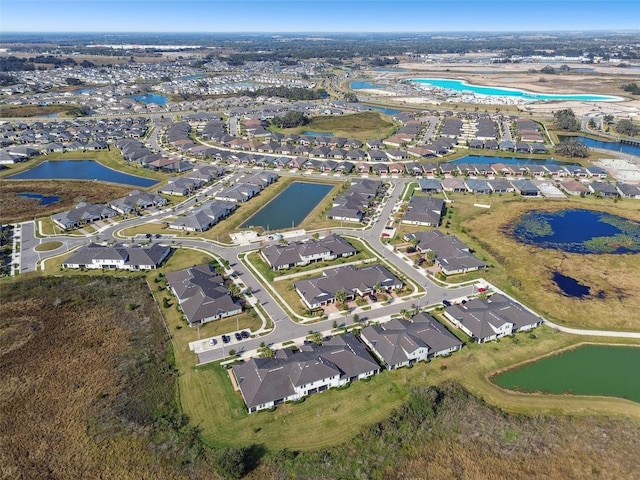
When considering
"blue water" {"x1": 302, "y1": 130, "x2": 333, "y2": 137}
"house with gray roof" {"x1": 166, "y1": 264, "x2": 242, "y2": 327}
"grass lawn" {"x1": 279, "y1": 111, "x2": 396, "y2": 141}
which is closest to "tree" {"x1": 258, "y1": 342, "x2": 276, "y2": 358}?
"house with gray roof" {"x1": 166, "y1": 264, "x2": 242, "y2": 327}

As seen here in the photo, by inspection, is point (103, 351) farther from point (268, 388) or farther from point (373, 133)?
point (373, 133)

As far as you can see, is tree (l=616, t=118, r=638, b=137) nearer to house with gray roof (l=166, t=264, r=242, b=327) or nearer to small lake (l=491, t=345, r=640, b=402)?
small lake (l=491, t=345, r=640, b=402)

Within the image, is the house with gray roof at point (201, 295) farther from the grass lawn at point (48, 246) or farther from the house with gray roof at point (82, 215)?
the house with gray roof at point (82, 215)

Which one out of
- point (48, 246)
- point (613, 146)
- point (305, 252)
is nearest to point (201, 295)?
point (305, 252)

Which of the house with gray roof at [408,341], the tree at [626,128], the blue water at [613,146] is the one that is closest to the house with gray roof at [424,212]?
the house with gray roof at [408,341]

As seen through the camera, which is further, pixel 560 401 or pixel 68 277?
pixel 68 277

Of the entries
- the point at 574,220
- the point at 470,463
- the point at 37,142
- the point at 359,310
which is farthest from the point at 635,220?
the point at 37,142

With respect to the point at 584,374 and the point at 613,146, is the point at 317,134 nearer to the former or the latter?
the point at 613,146
